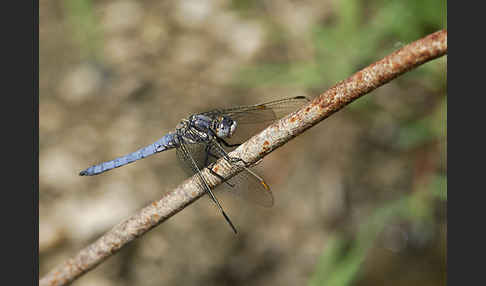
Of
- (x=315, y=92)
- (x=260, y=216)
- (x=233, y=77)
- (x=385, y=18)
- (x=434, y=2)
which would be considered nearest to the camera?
(x=434, y=2)

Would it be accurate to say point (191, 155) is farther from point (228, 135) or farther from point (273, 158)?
point (273, 158)

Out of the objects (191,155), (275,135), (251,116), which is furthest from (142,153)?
(275,135)

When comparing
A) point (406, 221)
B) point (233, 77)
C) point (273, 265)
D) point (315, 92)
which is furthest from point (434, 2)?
point (273, 265)

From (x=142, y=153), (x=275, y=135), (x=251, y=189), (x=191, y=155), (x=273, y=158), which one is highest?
(x=273, y=158)

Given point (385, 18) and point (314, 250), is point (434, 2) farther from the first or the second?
point (314, 250)

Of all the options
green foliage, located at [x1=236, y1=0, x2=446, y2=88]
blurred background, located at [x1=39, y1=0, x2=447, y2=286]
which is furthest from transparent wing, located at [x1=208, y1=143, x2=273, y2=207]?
green foliage, located at [x1=236, y1=0, x2=446, y2=88]

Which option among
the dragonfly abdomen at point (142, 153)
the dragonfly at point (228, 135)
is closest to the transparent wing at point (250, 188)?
the dragonfly at point (228, 135)
